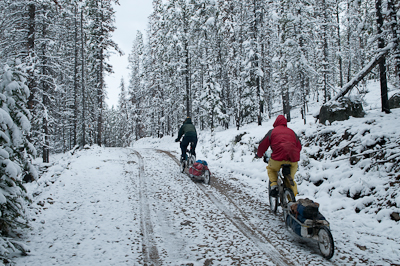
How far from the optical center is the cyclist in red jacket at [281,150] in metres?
5.37

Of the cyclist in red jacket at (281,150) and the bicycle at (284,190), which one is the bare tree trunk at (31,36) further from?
the bicycle at (284,190)

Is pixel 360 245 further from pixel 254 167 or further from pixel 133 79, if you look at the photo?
pixel 133 79

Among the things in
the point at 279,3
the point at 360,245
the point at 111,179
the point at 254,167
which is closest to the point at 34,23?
the point at 111,179

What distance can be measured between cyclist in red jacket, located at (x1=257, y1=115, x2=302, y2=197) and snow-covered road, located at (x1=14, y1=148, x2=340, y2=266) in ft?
3.45

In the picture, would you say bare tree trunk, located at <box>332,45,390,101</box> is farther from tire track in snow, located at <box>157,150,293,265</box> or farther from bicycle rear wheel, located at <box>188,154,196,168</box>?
tire track in snow, located at <box>157,150,293,265</box>

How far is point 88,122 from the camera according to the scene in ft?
101

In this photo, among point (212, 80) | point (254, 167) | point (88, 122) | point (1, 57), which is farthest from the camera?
point (88, 122)

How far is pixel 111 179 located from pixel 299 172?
724 centimetres

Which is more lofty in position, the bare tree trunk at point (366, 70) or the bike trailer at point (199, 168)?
the bare tree trunk at point (366, 70)

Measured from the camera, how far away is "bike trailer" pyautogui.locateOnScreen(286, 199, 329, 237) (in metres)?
4.25

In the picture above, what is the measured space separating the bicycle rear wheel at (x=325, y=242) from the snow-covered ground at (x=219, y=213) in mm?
147

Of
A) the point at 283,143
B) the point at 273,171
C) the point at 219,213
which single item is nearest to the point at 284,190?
the point at 273,171

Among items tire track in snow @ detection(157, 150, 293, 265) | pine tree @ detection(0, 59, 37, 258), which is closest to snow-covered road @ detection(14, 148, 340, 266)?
tire track in snow @ detection(157, 150, 293, 265)

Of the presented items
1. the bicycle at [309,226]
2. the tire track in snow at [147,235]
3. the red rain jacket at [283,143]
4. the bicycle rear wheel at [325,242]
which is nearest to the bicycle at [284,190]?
the bicycle at [309,226]
